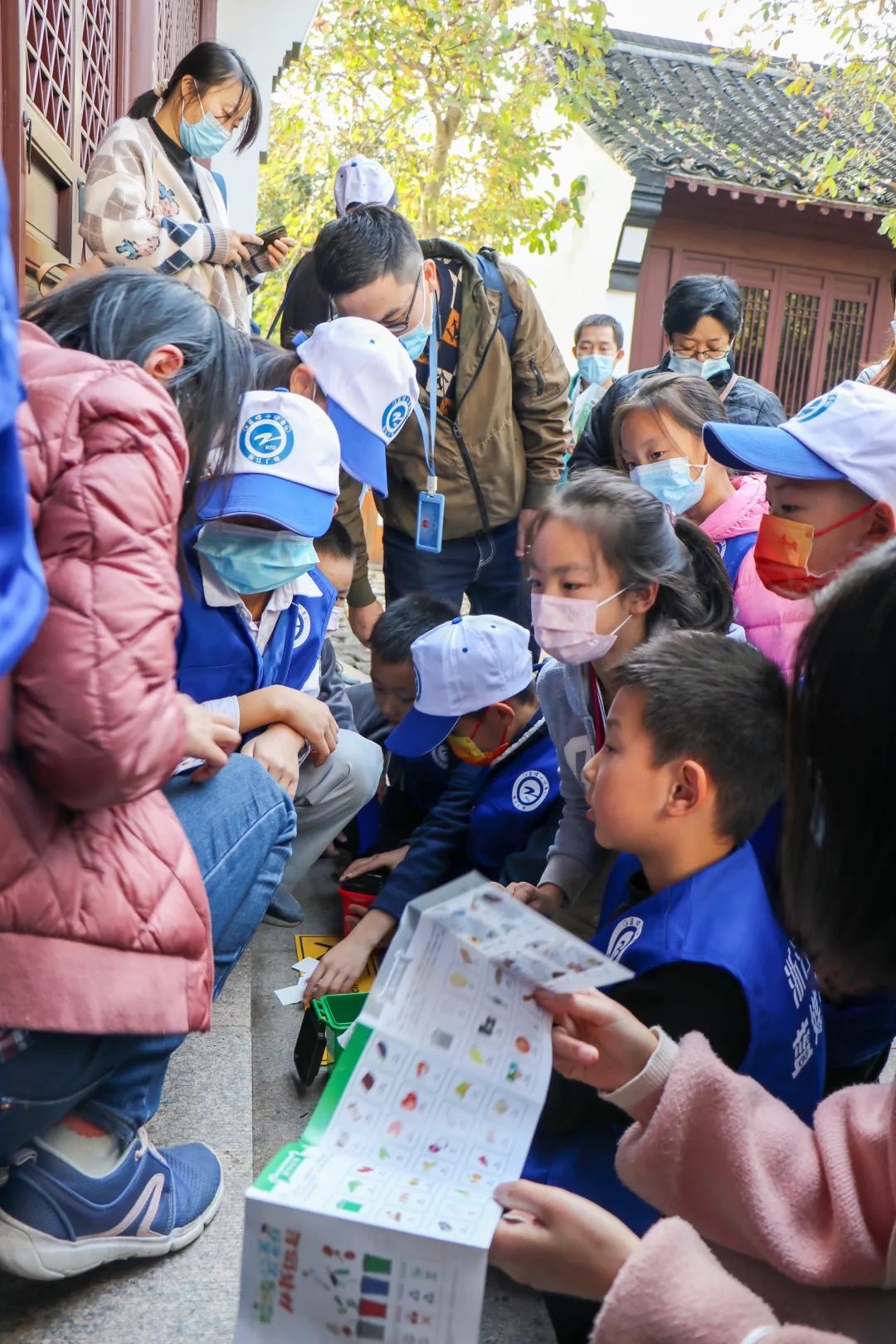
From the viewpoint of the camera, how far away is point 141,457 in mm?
1293

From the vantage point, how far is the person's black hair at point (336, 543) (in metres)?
3.23

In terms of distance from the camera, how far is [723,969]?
170 centimetres

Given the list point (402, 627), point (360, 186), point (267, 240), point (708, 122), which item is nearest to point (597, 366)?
point (360, 186)

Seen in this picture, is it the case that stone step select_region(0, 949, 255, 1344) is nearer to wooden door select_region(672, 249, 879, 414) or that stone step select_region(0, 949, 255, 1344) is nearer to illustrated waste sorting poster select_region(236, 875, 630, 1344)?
illustrated waste sorting poster select_region(236, 875, 630, 1344)

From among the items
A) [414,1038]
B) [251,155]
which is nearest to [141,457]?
[414,1038]

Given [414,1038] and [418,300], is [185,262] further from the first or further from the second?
[414,1038]

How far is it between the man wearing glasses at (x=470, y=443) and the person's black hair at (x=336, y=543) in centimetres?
14

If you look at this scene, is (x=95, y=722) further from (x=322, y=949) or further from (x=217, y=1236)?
(x=322, y=949)

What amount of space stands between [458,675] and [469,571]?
1019 mm

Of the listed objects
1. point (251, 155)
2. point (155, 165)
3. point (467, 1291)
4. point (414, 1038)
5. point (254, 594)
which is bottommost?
point (467, 1291)

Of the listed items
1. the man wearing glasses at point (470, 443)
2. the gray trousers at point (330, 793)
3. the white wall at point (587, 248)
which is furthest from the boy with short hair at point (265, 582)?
the white wall at point (587, 248)

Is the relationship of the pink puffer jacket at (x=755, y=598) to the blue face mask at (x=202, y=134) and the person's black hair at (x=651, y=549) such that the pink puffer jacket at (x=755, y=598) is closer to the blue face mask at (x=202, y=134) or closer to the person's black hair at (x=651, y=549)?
the person's black hair at (x=651, y=549)

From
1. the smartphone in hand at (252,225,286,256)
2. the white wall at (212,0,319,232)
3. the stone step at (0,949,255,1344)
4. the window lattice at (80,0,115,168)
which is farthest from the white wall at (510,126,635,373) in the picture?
the stone step at (0,949,255,1344)

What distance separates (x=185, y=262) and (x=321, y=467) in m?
1.46
